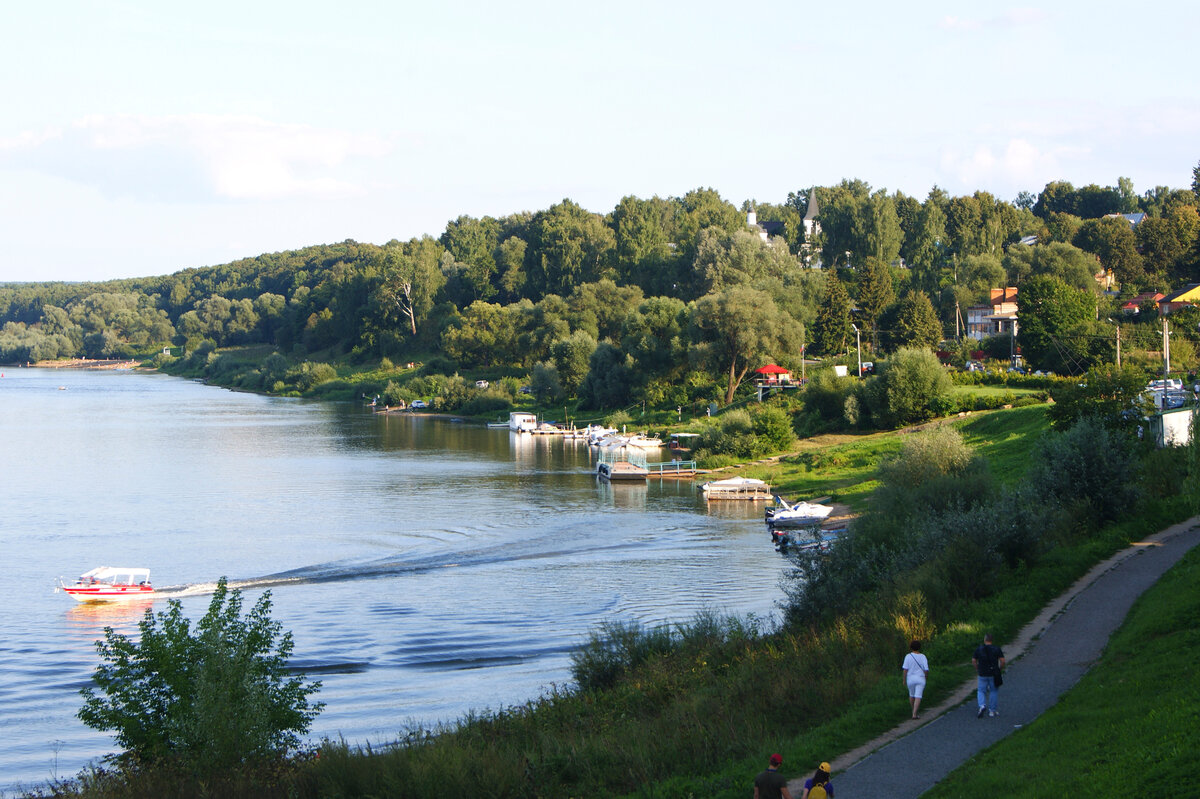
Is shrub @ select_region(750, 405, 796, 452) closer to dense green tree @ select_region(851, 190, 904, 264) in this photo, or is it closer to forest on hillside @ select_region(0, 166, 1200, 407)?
forest on hillside @ select_region(0, 166, 1200, 407)

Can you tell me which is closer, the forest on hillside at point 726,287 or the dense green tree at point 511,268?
the forest on hillside at point 726,287

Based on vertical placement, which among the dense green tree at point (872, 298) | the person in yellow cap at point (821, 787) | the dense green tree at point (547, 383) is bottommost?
the person in yellow cap at point (821, 787)

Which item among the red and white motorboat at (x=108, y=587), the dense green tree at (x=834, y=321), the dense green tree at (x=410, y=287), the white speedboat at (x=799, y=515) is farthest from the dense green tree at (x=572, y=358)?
the red and white motorboat at (x=108, y=587)

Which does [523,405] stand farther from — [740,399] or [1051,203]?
[1051,203]

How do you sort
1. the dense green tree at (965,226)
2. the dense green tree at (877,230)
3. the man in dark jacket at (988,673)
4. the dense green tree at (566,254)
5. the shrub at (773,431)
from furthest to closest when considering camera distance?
the dense green tree at (566,254), the dense green tree at (965,226), the dense green tree at (877,230), the shrub at (773,431), the man in dark jacket at (988,673)

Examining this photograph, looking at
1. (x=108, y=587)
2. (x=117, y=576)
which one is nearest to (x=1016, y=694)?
(x=108, y=587)

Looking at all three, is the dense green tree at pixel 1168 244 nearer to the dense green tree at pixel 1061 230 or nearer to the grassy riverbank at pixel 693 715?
the dense green tree at pixel 1061 230

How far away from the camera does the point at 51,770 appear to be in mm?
21281

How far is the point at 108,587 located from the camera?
113 ft

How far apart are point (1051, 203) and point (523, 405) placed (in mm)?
86515

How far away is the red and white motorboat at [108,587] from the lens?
34.6 metres

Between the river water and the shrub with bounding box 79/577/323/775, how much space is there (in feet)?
18.5

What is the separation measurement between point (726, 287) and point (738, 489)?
41938mm

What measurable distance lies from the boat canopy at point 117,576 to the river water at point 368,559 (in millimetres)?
943
